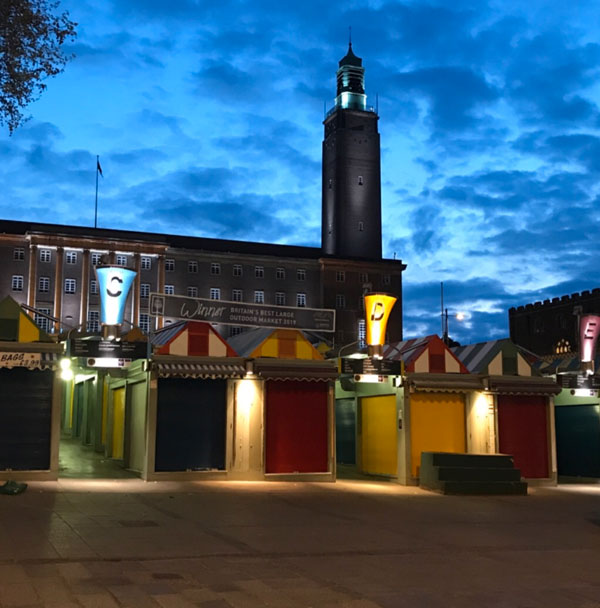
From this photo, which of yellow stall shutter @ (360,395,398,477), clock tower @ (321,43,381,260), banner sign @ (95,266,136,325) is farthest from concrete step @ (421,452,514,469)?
clock tower @ (321,43,381,260)

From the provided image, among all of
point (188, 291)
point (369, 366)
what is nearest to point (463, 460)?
point (369, 366)

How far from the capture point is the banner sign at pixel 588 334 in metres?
29.1

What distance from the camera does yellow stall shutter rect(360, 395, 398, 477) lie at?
25.9 metres

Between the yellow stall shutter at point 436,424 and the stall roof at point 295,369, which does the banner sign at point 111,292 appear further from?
the yellow stall shutter at point 436,424

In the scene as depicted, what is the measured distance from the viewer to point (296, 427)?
24062mm

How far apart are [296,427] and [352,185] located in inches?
3260

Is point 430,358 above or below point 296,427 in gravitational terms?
above

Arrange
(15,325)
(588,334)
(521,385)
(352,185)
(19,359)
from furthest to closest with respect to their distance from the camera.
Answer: (352,185) < (588,334) < (521,385) < (15,325) < (19,359)

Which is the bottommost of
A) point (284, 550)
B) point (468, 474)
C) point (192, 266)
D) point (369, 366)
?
point (284, 550)

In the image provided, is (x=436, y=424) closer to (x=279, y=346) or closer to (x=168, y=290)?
(x=279, y=346)

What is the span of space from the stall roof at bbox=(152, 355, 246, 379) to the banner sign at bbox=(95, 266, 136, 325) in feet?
5.53

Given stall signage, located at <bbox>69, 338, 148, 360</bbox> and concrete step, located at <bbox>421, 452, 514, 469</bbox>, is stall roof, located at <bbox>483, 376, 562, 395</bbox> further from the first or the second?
stall signage, located at <bbox>69, 338, 148, 360</bbox>

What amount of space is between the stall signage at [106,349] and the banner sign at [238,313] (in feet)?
4.35

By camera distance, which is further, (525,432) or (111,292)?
(525,432)
